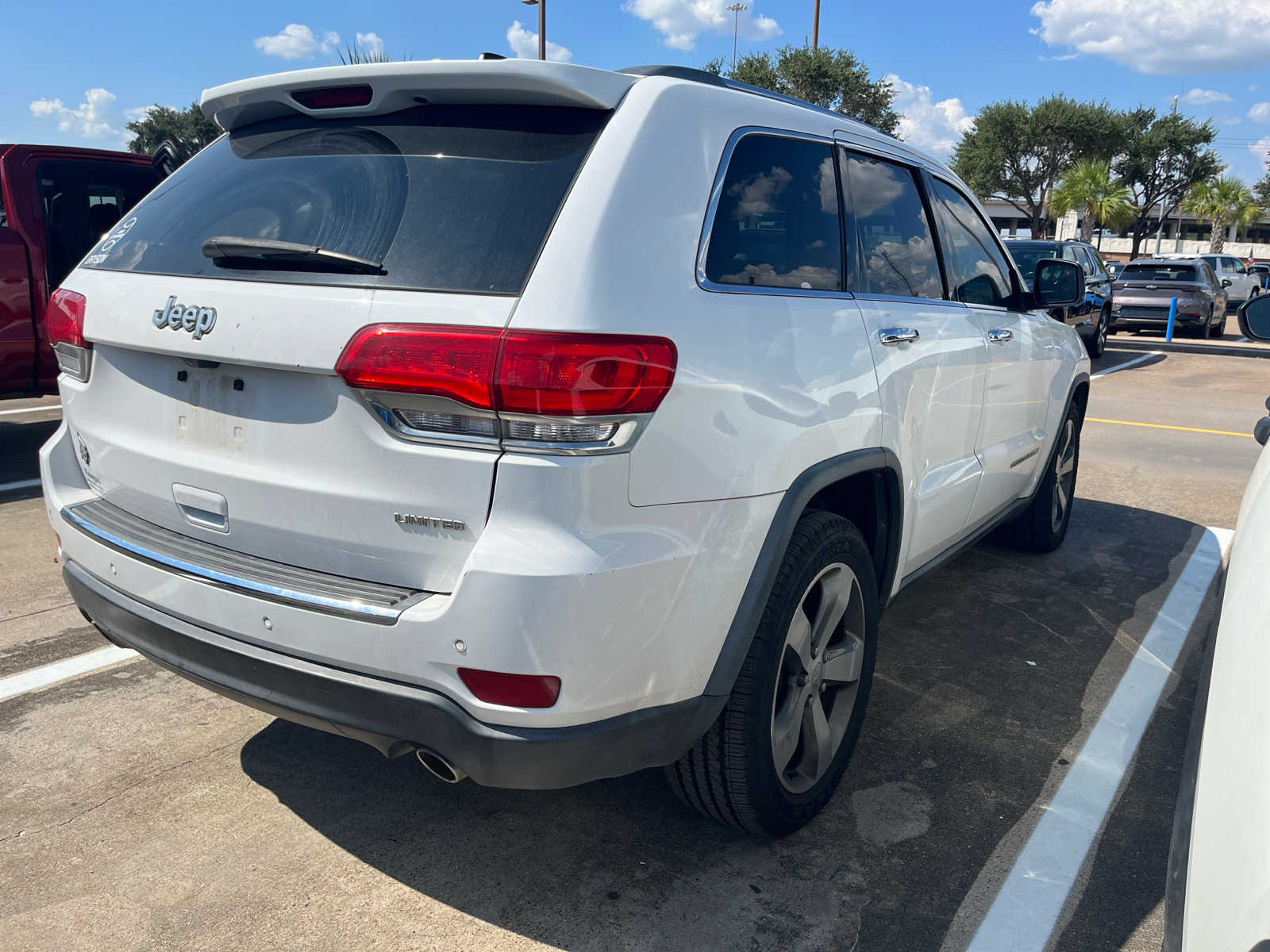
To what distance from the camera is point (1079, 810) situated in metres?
2.96

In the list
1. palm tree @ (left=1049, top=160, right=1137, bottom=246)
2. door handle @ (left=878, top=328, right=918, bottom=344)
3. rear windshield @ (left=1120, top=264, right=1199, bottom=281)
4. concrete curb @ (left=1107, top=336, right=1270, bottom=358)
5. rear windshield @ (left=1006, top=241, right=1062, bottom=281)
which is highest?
palm tree @ (left=1049, top=160, right=1137, bottom=246)

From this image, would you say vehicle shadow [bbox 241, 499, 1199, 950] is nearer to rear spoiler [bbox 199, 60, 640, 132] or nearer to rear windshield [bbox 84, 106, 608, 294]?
rear windshield [bbox 84, 106, 608, 294]

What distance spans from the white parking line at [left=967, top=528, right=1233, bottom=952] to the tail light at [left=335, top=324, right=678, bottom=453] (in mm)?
1507

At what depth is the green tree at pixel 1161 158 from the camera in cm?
4881

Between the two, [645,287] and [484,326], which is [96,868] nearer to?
[484,326]

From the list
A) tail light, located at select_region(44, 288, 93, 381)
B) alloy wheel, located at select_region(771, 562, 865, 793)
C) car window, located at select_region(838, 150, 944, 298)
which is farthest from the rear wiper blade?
car window, located at select_region(838, 150, 944, 298)

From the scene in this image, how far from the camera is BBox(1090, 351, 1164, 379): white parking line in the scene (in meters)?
14.6

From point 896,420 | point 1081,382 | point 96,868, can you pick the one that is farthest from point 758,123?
point 1081,382

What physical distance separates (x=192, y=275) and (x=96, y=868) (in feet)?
4.90

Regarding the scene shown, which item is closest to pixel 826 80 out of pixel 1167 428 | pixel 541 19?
pixel 541 19

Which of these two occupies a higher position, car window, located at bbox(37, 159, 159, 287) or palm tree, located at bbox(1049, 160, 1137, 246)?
palm tree, located at bbox(1049, 160, 1137, 246)

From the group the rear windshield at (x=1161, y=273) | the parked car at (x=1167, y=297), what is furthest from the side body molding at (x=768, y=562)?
the rear windshield at (x=1161, y=273)

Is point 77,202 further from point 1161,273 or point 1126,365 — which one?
point 1161,273

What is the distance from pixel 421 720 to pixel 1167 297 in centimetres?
2092
